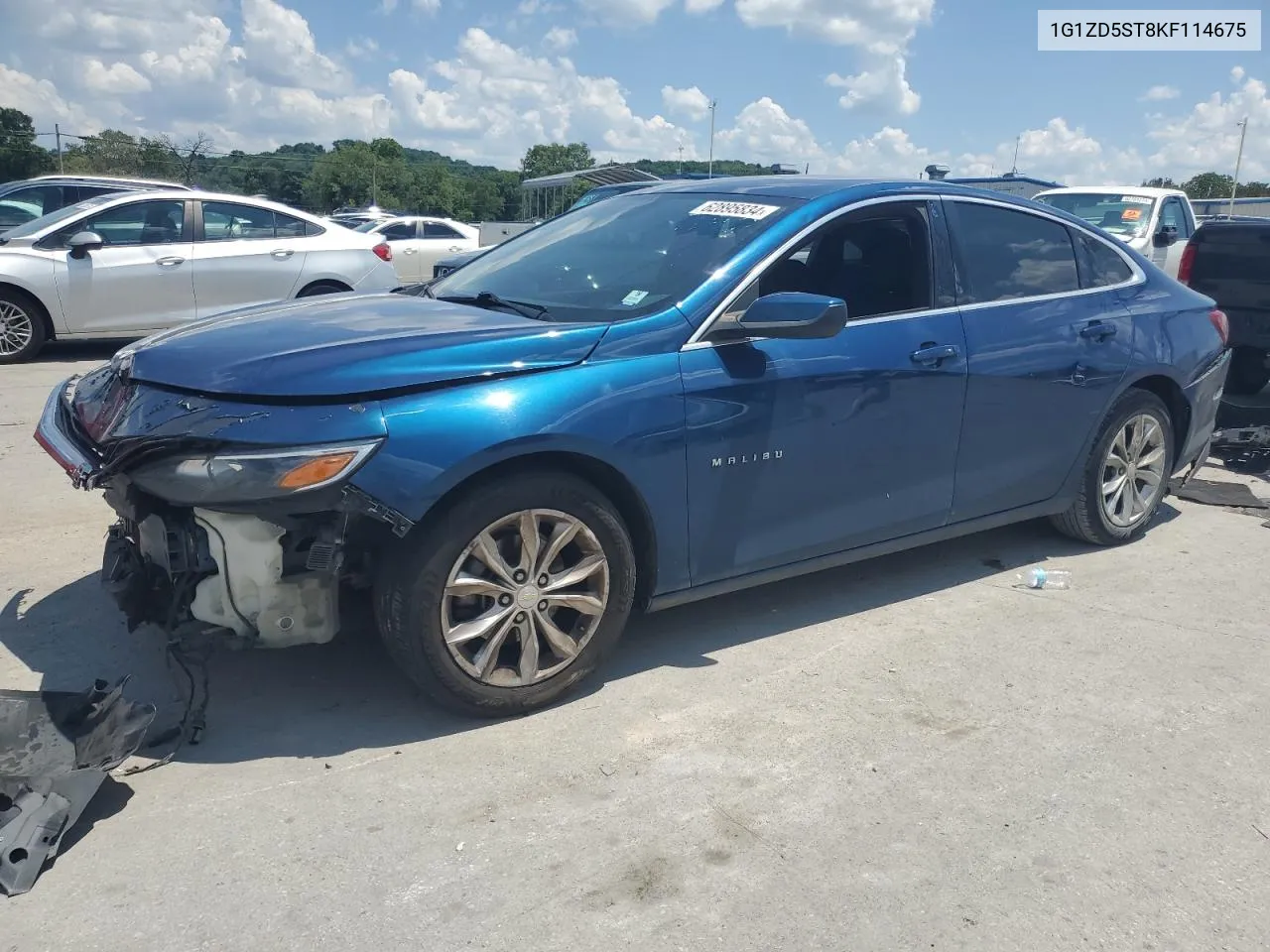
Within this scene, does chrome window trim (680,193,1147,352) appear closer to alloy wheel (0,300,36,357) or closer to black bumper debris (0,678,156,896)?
black bumper debris (0,678,156,896)

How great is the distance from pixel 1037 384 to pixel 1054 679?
1.38 meters

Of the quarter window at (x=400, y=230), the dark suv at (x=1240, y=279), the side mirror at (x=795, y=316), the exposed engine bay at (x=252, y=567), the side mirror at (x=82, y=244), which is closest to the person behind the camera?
the exposed engine bay at (x=252, y=567)

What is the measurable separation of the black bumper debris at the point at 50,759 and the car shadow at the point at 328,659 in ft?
0.88

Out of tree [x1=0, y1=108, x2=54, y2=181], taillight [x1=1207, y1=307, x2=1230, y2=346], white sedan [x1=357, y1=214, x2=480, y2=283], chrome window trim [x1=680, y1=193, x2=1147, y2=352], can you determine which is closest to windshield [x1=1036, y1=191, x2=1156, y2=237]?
taillight [x1=1207, y1=307, x2=1230, y2=346]

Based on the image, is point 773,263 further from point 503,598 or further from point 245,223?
point 245,223

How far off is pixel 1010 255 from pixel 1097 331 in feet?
1.98

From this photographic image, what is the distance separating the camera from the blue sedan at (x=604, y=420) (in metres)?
3.03

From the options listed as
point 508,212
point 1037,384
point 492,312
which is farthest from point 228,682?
point 508,212

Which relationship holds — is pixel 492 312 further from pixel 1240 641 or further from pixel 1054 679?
pixel 1240 641

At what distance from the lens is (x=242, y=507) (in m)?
2.93

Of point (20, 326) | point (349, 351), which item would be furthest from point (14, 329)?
point (349, 351)

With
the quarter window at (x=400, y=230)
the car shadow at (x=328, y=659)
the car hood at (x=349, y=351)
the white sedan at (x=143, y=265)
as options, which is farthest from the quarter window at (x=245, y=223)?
the quarter window at (x=400, y=230)

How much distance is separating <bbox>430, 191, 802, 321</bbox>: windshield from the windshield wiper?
0.08 ft

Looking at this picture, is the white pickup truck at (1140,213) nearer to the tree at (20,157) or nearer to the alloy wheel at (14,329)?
the alloy wheel at (14,329)
